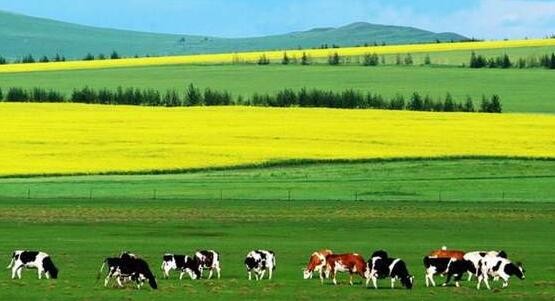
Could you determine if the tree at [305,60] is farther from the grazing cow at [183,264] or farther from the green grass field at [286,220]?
the grazing cow at [183,264]

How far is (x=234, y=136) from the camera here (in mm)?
78875

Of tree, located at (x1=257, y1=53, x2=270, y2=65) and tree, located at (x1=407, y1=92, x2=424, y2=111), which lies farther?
tree, located at (x1=257, y1=53, x2=270, y2=65)

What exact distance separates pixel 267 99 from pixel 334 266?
77869 mm

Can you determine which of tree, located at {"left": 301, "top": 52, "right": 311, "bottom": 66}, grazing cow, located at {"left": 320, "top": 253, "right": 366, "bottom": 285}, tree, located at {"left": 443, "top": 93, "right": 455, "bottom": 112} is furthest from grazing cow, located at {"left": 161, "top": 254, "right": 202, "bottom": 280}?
tree, located at {"left": 301, "top": 52, "right": 311, "bottom": 66}

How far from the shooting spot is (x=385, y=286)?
93.1 feet

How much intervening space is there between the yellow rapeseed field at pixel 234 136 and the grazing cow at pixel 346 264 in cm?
3801

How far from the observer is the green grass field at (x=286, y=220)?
90.8 feet

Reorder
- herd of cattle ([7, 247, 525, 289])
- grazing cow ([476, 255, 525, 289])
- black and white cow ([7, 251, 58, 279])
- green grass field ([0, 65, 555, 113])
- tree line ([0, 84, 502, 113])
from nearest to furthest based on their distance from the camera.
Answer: herd of cattle ([7, 247, 525, 289])
grazing cow ([476, 255, 525, 289])
black and white cow ([7, 251, 58, 279])
tree line ([0, 84, 502, 113])
green grass field ([0, 65, 555, 113])

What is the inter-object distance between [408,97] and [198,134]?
104 feet

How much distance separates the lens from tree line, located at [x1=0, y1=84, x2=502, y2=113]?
102312 mm

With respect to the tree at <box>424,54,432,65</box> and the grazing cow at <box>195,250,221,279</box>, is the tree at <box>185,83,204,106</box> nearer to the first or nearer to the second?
the tree at <box>424,54,432,65</box>

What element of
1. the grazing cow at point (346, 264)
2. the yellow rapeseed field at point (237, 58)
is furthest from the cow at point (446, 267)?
the yellow rapeseed field at point (237, 58)

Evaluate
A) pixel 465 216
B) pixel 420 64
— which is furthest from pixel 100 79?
pixel 465 216

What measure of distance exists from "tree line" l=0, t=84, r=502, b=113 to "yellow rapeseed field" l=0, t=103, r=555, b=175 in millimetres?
7717
